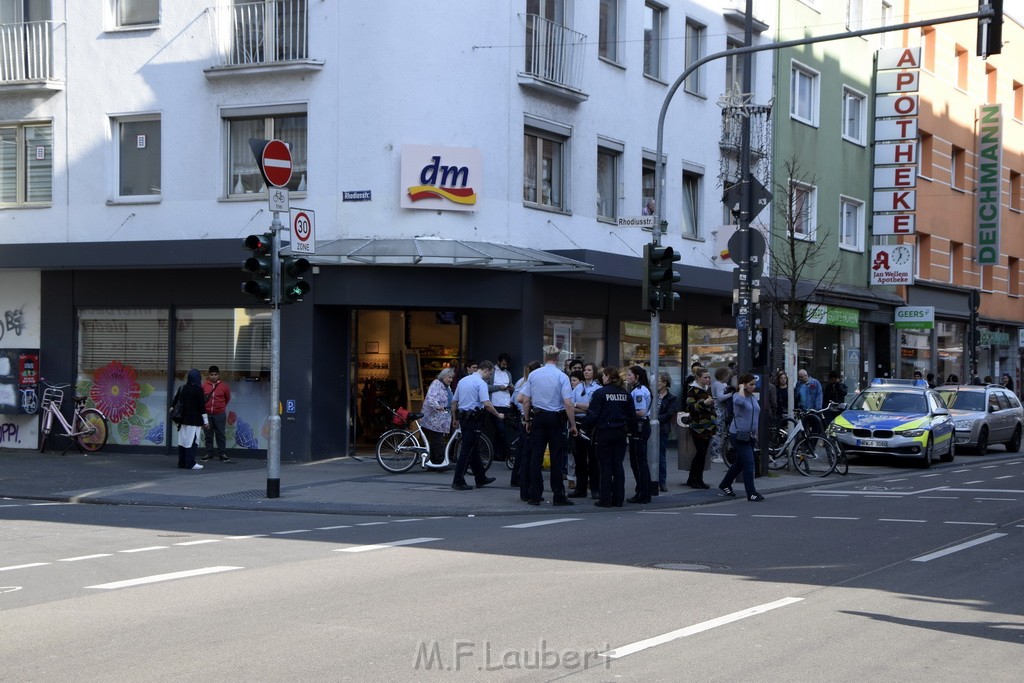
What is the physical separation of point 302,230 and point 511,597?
8.40 metres

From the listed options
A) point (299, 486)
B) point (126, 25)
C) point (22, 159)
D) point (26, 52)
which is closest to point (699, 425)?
point (299, 486)

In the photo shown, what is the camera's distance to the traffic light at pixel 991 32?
47.2ft

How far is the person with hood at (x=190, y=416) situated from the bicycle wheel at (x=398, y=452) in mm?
2958

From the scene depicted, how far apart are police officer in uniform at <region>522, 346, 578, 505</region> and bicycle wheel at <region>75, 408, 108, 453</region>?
10327 millimetres

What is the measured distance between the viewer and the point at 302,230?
16.3 m

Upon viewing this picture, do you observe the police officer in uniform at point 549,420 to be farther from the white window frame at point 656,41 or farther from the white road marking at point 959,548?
the white window frame at point 656,41

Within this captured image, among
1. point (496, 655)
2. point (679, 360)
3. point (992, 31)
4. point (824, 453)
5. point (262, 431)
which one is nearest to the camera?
point (496, 655)

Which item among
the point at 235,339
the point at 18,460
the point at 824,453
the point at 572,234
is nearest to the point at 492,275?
the point at 572,234

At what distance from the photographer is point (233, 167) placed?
22.7m

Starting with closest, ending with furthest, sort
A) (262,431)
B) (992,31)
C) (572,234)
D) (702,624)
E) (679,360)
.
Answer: (702,624), (992,31), (262,431), (572,234), (679,360)

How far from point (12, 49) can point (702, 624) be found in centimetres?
2027

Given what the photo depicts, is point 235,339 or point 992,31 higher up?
point 992,31

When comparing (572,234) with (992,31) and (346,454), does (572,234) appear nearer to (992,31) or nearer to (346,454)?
(346,454)

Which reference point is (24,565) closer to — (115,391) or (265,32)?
(115,391)
